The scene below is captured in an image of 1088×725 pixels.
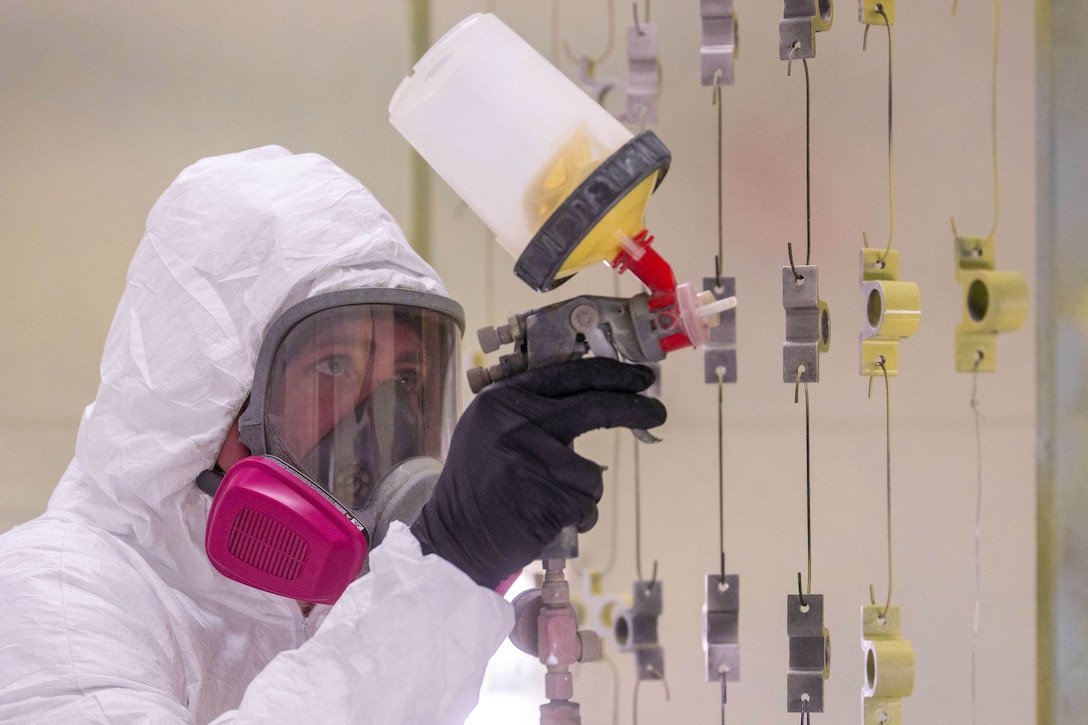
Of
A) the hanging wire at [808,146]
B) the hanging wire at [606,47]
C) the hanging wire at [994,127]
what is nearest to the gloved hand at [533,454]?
the hanging wire at [808,146]

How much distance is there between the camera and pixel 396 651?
88 centimetres

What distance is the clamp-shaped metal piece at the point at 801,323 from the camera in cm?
111

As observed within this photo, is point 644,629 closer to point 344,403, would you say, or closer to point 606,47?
point 344,403

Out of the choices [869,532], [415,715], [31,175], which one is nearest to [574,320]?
[415,715]

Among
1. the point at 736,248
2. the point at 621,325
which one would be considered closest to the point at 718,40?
the point at 736,248

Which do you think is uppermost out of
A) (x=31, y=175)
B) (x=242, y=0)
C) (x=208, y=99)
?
(x=242, y=0)

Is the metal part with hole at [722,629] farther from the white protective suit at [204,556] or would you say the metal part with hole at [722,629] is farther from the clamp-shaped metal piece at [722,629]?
the white protective suit at [204,556]

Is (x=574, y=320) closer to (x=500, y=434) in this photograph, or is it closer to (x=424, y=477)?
(x=500, y=434)

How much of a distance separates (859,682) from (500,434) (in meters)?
0.81

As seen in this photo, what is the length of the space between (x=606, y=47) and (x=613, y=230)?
2.81 feet

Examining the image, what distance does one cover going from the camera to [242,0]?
170 cm

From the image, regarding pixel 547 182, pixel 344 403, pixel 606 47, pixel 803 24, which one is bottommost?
pixel 344 403

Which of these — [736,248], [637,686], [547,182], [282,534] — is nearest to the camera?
[547,182]

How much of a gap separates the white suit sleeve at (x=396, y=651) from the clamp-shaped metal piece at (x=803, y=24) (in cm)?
79
